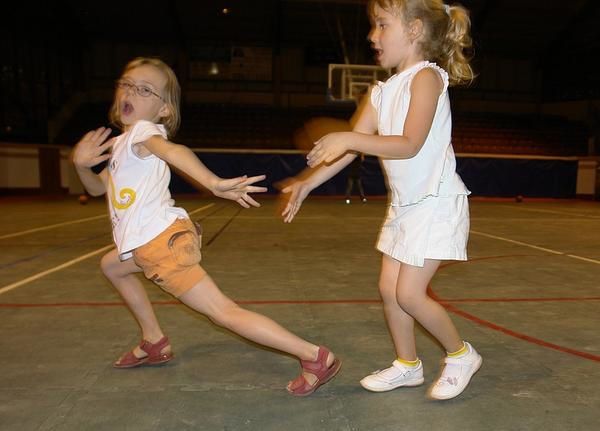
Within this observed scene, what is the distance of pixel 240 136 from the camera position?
20000 millimetres

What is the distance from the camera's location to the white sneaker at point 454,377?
2002 mm

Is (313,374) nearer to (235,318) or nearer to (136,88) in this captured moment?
(235,318)

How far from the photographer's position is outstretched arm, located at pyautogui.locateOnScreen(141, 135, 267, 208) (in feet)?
5.38

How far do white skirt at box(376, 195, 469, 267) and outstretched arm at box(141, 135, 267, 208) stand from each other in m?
0.55

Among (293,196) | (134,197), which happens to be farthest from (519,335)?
(134,197)

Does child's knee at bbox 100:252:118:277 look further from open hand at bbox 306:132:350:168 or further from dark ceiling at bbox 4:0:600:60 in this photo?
dark ceiling at bbox 4:0:600:60

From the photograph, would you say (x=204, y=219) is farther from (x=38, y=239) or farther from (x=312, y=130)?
(x=312, y=130)

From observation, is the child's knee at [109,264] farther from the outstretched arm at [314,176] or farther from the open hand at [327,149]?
the open hand at [327,149]

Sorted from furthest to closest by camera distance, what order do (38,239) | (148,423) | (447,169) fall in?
(38,239), (447,169), (148,423)

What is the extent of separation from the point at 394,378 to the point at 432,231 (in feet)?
2.13

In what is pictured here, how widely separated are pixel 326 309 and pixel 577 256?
133 inches

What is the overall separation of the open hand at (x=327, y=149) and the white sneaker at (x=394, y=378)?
3.29ft

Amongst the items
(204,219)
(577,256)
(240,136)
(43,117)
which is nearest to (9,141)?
(43,117)

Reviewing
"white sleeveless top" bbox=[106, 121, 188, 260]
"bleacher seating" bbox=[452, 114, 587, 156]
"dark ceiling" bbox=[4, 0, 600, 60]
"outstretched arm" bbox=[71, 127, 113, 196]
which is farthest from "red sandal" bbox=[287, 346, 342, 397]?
"bleacher seating" bbox=[452, 114, 587, 156]
